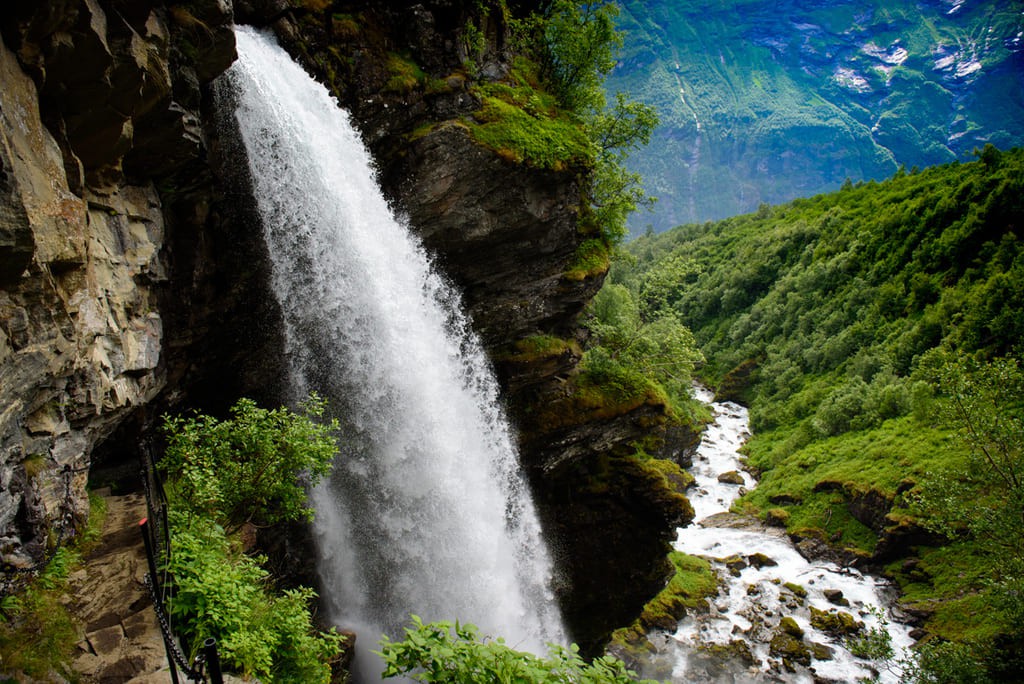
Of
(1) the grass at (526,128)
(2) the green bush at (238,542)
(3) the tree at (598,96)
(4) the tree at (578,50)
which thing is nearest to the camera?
(2) the green bush at (238,542)

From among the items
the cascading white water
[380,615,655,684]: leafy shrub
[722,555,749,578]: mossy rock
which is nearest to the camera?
[380,615,655,684]: leafy shrub

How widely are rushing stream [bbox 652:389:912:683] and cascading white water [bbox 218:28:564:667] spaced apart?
1498 cm

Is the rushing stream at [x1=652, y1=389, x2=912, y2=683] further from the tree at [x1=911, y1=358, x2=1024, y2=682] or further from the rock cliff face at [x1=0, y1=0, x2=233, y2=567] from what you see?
the rock cliff face at [x1=0, y1=0, x2=233, y2=567]

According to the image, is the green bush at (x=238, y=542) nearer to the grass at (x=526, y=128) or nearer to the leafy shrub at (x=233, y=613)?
the leafy shrub at (x=233, y=613)

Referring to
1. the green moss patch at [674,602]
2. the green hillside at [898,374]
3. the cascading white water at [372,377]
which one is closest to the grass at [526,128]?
the cascading white water at [372,377]

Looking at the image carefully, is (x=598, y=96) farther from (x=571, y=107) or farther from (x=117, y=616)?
(x=117, y=616)

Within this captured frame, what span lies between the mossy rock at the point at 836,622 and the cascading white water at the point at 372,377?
20.6 m

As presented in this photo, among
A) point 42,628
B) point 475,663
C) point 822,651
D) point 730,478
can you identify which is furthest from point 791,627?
point 42,628

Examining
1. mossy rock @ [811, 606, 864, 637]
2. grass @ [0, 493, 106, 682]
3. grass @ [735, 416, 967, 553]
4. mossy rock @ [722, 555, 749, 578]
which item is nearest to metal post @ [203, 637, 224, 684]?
grass @ [0, 493, 106, 682]

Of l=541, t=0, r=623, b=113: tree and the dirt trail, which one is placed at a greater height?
l=541, t=0, r=623, b=113: tree

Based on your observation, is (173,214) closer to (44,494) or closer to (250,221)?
(250,221)

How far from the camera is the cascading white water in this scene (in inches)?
528

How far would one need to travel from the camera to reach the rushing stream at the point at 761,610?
24578 millimetres

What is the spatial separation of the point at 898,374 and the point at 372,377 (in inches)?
1896
